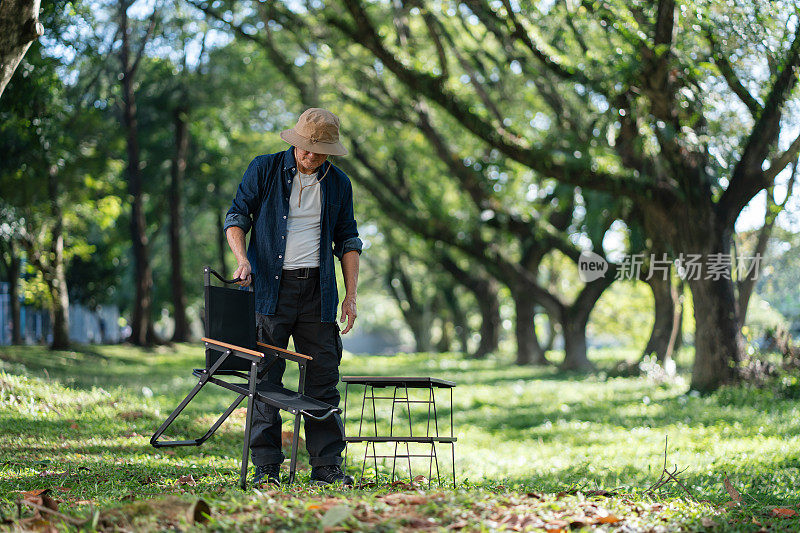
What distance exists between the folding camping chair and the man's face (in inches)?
35.0

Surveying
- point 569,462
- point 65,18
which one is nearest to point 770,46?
point 569,462

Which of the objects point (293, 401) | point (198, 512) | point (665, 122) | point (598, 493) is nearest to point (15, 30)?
point (293, 401)

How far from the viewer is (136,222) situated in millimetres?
24016

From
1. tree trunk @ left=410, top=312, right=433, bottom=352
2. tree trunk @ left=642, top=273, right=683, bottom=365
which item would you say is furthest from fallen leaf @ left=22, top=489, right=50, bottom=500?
tree trunk @ left=410, top=312, right=433, bottom=352

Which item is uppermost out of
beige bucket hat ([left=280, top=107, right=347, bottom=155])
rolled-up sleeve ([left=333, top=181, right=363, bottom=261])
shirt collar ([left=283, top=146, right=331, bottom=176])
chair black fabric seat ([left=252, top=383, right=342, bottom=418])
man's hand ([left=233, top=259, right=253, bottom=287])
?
beige bucket hat ([left=280, top=107, right=347, bottom=155])

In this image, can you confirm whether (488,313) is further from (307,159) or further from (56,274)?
(307,159)

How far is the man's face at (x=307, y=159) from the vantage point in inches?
217

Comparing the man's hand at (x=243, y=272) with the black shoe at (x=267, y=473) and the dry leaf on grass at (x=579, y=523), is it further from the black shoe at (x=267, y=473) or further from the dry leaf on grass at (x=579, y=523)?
the dry leaf on grass at (x=579, y=523)

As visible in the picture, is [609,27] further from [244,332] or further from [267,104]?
[267,104]

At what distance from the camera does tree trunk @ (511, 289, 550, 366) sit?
25.8 metres

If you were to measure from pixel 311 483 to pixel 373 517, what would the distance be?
1.63 metres

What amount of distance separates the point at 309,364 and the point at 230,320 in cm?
66

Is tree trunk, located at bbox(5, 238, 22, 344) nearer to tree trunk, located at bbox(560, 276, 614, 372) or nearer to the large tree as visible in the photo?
the large tree

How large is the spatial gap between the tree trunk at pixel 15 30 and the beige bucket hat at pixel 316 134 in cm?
223
